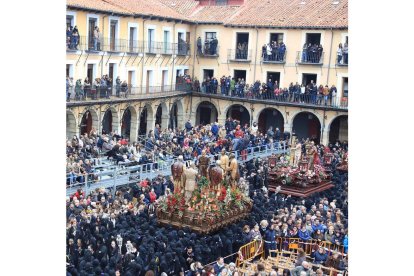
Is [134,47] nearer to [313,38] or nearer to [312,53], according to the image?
[312,53]

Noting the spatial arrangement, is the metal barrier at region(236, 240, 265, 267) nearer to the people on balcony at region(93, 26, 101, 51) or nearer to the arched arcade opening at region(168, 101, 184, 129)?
the people on balcony at region(93, 26, 101, 51)

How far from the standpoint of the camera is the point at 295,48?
3822cm

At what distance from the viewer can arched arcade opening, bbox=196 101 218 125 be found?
139 feet

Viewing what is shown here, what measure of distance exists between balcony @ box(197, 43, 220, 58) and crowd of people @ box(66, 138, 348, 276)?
21.1 metres

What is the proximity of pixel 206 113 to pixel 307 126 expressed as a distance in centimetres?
777

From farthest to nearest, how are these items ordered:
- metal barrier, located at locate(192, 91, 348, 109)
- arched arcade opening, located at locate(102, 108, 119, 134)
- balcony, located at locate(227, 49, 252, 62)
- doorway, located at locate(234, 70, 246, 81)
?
1. doorway, located at locate(234, 70, 246, 81)
2. balcony, located at locate(227, 49, 252, 62)
3. metal barrier, located at locate(192, 91, 348, 109)
4. arched arcade opening, located at locate(102, 108, 119, 134)

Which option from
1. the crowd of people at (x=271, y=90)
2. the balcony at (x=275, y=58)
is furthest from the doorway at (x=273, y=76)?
the balcony at (x=275, y=58)

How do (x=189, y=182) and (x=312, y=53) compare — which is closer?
(x=189, y=182)

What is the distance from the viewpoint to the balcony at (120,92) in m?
30.8

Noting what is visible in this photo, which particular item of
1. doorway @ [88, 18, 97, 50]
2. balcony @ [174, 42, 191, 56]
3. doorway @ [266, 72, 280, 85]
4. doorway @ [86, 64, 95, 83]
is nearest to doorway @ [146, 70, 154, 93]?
balcony @ [174, 42, 191, 56]

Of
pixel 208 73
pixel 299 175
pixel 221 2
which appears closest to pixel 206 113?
pixel 208 73

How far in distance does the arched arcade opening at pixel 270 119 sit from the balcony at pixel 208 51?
17.4 feet

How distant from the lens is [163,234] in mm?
16281

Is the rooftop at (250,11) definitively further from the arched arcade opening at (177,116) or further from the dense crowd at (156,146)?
the dense crowd at (156,146)
